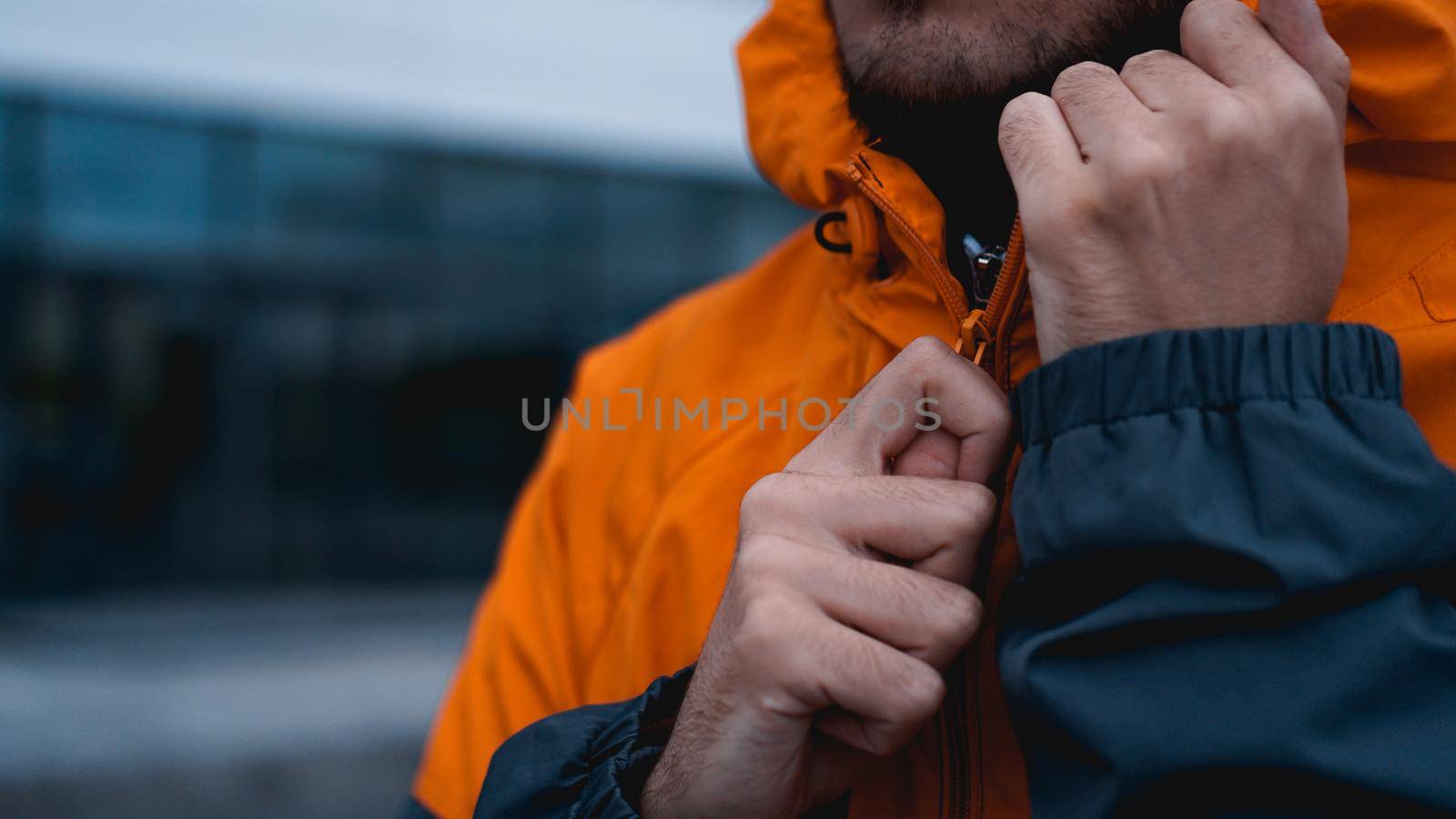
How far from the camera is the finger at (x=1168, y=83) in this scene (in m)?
0.93

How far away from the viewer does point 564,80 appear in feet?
26.6

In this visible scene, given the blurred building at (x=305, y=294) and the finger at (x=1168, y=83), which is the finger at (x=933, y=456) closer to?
the finger at (x=1168, y=83)

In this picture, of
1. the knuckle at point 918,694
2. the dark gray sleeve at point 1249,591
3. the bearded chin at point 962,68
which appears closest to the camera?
the dark gray sleeve at point 1249,591

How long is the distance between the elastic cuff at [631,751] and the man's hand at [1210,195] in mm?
566

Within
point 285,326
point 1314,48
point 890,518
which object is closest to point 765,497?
point 890,518

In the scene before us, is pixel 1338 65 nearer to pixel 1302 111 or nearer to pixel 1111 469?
pixel 1302 111

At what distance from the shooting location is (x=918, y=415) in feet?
3.50

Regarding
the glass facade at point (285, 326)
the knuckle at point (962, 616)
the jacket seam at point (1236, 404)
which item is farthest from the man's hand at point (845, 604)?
the glass facade at point (285, 326)

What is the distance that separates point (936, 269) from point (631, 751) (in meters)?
0.60

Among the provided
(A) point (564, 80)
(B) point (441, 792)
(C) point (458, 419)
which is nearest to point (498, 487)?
(C) point (458, 419)

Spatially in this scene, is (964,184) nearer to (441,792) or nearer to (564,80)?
(441,792)

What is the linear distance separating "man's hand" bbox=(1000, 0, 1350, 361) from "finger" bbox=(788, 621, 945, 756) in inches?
12.5

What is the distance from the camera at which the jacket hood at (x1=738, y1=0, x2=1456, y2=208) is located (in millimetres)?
1006

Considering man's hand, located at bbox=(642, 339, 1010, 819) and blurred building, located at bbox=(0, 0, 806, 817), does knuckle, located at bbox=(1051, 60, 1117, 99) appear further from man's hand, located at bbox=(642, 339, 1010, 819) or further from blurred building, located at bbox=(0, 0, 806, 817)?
blurred building, located at bbox=(0, 0, 806, 817)
